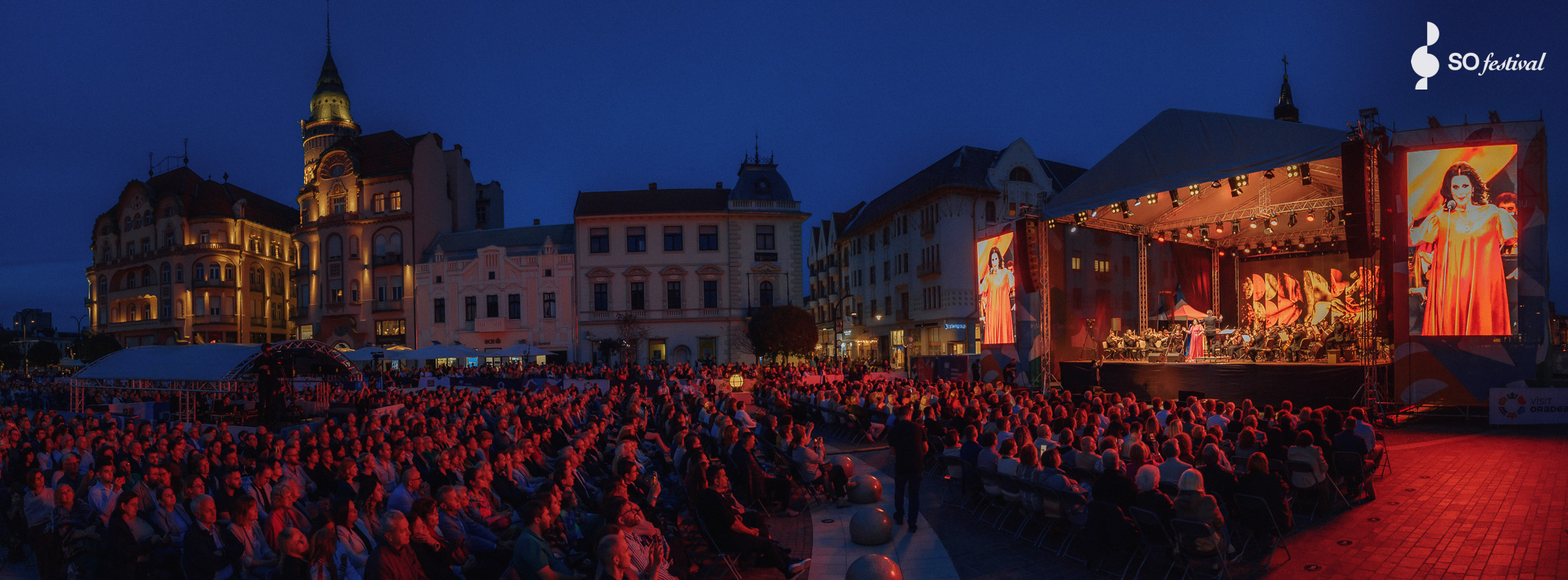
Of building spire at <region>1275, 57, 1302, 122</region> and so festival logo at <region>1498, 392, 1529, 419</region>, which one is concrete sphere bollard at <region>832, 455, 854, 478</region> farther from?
building spire at <region>1275, 57, 1302, 122</region>

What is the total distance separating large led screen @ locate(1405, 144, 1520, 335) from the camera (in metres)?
16.7

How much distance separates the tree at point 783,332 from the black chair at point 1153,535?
33845mm

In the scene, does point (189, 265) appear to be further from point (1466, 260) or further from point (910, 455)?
point (1466, 260)

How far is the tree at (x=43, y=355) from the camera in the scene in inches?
2361

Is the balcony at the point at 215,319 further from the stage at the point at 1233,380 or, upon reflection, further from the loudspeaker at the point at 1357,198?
the loudspeaker at the point at 1357,198

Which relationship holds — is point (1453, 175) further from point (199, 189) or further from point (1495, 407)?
point (199, 189)

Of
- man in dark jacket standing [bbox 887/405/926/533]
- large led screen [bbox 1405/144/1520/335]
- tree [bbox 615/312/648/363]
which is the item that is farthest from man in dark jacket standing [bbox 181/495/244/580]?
tree [bbox 615/312/648/363]

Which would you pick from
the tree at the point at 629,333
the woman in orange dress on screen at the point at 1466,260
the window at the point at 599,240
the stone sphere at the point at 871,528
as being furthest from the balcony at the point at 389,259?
the woman in orange dress on screen at the point at 1466,260

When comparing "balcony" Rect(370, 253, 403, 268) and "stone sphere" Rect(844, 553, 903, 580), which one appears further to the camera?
"balcony" Rect(370, 253, 403, 268)

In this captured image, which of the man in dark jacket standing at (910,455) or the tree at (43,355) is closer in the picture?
the man in dark jacket standing at (910,455)

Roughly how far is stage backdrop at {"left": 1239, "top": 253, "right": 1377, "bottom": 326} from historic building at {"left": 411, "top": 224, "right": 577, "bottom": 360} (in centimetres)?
3320

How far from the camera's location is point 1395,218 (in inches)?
694

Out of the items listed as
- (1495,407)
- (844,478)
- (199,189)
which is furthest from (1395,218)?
(199,189)

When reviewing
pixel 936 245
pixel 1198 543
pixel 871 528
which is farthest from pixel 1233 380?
pixel 936 245
